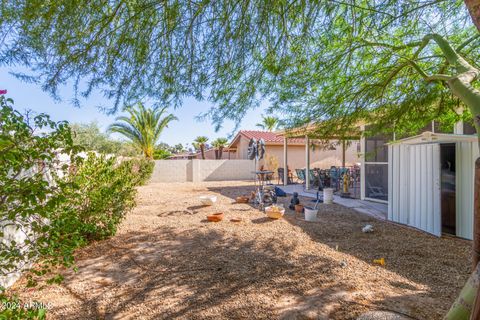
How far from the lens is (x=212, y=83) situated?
371cm

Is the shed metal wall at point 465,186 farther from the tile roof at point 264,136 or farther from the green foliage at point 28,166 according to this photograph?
the tile roof at point 264,136

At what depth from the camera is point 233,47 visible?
3.40 meters

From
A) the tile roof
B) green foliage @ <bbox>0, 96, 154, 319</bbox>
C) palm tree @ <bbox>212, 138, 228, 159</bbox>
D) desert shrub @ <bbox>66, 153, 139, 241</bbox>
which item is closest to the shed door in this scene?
desert shrub @ <bbox>66, 153, 139, 241</bbox>

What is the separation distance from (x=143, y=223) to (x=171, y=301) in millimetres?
3892

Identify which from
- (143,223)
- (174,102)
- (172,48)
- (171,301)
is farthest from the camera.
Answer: (143,223)

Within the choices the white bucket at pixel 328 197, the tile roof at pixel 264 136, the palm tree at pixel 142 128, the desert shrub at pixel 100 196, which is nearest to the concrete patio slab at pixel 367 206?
the white bucket at pixel 328 197

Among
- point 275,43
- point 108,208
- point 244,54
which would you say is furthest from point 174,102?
point 108,208

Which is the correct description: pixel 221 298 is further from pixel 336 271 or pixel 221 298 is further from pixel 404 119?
pixel 404 119

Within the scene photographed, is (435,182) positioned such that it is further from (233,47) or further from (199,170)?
(199,170)

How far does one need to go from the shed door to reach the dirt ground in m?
0.38

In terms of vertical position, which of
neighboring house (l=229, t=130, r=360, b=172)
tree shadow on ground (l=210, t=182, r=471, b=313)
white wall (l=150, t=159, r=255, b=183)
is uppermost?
neighboring house (l=229, t=130, r=360, b=172)

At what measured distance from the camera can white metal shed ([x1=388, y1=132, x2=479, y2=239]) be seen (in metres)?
5.49

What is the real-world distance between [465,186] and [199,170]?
1623cm

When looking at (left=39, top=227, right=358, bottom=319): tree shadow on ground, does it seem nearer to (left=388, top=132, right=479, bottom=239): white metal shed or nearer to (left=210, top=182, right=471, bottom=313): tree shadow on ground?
(left=210, top=182, right=471, bottom=313): tree shadow on ground
